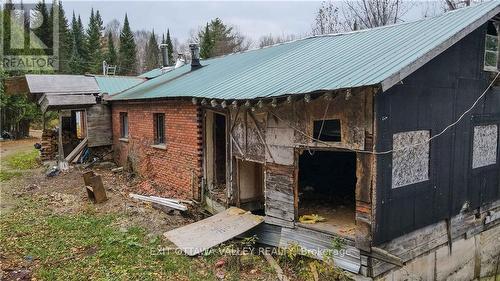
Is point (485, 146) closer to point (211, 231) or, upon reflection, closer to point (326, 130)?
point (326, 130)

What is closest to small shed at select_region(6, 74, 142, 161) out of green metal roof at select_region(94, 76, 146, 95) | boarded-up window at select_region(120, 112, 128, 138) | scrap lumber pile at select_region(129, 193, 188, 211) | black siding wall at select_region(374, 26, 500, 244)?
green metal roof at select_region(94, 76, 146, 95)

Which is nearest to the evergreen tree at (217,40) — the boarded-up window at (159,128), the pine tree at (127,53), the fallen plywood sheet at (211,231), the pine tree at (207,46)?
the pine tree at (207,46)

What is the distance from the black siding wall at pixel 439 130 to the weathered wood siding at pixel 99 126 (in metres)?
13.6

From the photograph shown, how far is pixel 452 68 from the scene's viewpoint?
7766mm

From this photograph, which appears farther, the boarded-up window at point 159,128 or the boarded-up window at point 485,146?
the boarded-up window at point 159,128

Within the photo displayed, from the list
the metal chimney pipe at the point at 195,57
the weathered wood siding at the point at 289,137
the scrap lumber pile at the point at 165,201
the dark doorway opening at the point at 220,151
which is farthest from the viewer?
the metal chimney pipe at the point at 195,57

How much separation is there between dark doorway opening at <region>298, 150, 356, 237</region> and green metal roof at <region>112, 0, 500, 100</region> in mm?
2291

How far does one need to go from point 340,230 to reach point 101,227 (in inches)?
216

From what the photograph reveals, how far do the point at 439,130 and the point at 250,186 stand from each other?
4560mm

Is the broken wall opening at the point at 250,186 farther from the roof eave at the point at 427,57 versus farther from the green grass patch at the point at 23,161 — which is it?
the green grass patch at the point at 23,161

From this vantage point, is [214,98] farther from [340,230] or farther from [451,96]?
[451,96]

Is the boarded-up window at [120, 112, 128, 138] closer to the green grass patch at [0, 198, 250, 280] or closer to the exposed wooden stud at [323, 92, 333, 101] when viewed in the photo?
the green grass patch at [0, 198, 250, 280]

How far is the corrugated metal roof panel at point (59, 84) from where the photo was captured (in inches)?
616

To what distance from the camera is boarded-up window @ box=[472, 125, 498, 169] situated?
8.70 metres
